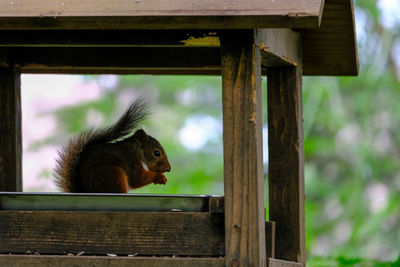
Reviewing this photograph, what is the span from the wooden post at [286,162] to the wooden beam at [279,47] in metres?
0.07

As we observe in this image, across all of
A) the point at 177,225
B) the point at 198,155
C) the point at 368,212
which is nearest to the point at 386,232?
the point at 368,212

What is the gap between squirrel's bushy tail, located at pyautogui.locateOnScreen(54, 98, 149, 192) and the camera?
2.68 meters

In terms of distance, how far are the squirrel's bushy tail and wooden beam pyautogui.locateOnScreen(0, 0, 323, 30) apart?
0.78m

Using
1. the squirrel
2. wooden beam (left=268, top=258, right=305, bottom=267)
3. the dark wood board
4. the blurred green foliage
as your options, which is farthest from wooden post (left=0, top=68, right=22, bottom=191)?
the blurred green foliage

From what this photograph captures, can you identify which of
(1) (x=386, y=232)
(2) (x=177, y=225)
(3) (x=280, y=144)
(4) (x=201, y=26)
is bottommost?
(1) (x=386, y=232)

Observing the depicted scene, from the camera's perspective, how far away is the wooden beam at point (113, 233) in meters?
2.12

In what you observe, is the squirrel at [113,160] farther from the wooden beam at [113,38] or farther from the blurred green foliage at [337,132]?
the blurred green foliage at [337,132]

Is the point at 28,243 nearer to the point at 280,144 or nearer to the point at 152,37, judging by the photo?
the point at 152,37

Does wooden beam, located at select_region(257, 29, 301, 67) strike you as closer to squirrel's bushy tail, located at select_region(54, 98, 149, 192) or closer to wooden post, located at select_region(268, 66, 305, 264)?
wooden post, located at select_region(268, 66, 305, 264)

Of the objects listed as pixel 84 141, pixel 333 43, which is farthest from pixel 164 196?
pixel 333 43

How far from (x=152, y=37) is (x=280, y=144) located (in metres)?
0.77

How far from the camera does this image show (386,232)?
7.60 meters

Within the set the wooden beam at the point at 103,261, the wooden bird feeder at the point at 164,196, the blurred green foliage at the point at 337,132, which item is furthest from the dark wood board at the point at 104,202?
the blurred green foliage at the point at 337,132

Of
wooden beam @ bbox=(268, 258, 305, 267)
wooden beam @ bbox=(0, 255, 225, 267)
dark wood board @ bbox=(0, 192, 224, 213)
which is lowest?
wooden beam @ bbox=(268, 258, 305, 267)
